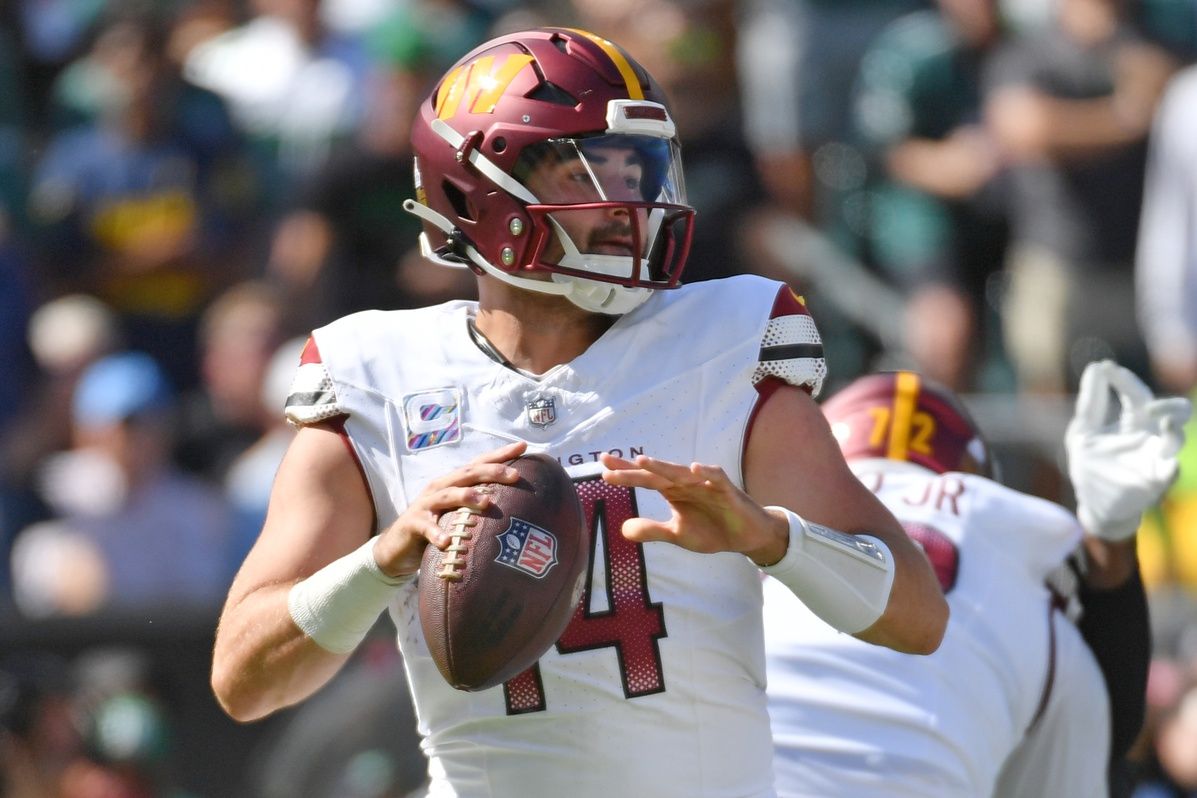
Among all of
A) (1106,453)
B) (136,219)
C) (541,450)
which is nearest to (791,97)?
(136,219)

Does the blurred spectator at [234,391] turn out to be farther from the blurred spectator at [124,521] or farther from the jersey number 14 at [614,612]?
the jersey number 14 at [614,612]

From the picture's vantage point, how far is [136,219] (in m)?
8.11

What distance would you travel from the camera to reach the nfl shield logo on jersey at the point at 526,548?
2705 mm

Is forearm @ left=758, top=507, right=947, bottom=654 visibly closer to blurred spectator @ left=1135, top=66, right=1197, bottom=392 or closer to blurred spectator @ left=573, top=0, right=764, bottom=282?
blurred spectator @ left=1135, top=66, right=1197, bottom=392

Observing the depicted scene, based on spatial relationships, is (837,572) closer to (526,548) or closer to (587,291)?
(526,548)

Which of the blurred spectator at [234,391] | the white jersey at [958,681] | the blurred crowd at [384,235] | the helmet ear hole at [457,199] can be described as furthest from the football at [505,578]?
the blurred spectator at [234,391]

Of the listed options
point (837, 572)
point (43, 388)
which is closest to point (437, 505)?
point (837, 572)

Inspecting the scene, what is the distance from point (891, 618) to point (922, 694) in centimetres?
85

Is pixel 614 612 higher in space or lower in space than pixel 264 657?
higher

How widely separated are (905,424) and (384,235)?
3799 millimetres

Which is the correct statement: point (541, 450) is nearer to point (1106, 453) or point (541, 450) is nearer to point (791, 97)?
point (1106, 453)

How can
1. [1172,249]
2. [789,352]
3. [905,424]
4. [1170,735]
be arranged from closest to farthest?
1. [789,352]
2. [905,424]
3. [1170,735]
4. [1172,249]

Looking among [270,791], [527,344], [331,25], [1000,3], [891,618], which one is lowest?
[270,791]

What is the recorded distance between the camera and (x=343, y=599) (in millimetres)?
2881
